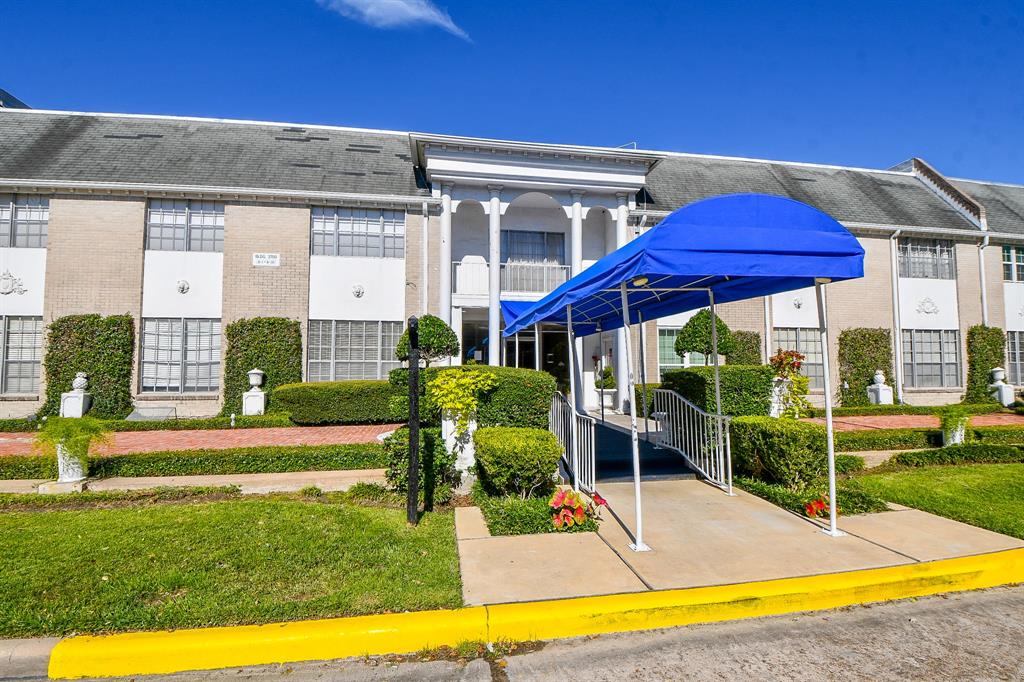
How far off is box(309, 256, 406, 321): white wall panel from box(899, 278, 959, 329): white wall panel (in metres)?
17.6

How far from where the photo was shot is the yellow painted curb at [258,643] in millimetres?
3125

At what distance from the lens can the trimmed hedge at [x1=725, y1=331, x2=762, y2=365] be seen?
664 inches

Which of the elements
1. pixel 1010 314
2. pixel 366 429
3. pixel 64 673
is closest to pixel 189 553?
pixel 64 673

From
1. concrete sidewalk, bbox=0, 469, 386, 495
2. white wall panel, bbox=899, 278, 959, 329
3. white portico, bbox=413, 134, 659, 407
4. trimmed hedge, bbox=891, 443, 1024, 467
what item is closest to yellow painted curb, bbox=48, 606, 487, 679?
concrete sidewalk, bbox=0, 469, 386, 495

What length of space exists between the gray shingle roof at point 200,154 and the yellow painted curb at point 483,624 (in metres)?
14.2

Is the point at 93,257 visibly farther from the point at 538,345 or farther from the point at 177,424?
the point at 538,345

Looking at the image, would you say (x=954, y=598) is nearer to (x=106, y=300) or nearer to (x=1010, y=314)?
(x=106, y=300)

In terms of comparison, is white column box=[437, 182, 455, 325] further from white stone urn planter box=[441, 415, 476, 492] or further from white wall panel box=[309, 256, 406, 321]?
white stone urn planter box=[441, 415, 476, 492]

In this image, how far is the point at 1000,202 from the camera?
21.7 meters

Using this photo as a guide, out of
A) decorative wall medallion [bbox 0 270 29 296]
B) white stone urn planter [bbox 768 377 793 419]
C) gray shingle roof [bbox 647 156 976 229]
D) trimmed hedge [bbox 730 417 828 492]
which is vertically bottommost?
trimmed hedge [bbox 730 417 828 492]

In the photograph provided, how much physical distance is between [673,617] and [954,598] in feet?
7.73

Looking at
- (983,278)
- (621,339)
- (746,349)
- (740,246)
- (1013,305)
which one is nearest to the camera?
(740,246)

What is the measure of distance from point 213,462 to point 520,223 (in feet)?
39.6

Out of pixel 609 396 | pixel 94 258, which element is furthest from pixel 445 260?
pixel 94 258
